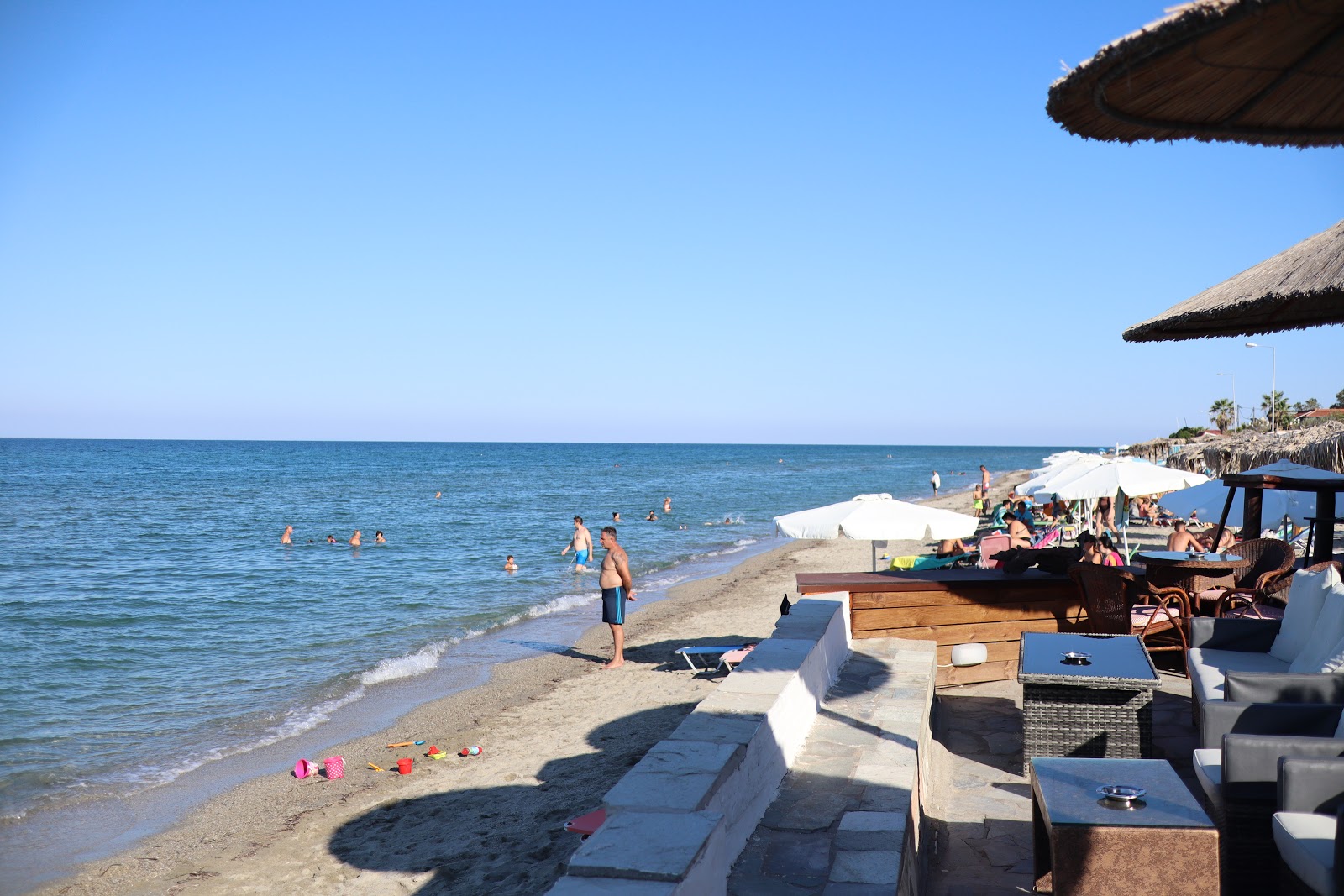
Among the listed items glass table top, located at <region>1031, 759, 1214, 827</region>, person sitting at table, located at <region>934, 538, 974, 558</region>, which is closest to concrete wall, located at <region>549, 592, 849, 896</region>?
glass table top, located at <region>1031, 759, 1214, 827</region>

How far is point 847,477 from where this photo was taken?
68062 millimetres

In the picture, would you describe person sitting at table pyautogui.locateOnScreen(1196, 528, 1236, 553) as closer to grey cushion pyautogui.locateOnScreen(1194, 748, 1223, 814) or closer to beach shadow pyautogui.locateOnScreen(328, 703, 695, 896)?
beach shadow pyautogui.locateOnScreen(328, 703, 695, 896)

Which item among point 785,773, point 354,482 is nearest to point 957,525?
point 785,773

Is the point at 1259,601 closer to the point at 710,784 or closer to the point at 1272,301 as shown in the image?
the point at 1272,301

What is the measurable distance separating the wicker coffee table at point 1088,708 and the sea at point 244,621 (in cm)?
657

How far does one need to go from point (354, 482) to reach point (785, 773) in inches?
2449

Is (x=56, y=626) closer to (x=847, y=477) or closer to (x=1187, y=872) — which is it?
(x=1187, y=872)

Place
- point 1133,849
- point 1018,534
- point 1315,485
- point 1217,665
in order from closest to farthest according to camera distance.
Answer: point 1133,849, point 1217,665, point 1315,485, point 1018,534

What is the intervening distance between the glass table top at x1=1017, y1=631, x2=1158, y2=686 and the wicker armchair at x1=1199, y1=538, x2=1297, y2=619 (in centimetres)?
232

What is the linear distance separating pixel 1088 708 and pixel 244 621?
14.7 m

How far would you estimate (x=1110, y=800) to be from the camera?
318 cm

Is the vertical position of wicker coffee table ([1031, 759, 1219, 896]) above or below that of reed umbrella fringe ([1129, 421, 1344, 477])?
below

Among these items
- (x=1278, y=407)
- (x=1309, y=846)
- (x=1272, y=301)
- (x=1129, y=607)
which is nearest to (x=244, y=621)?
(x=1129, y=607)

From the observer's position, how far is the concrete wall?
224 cm
